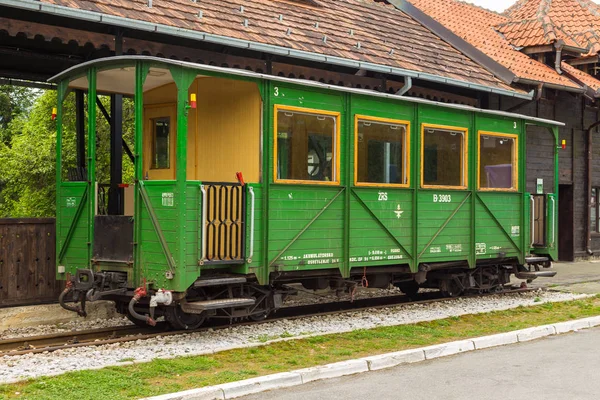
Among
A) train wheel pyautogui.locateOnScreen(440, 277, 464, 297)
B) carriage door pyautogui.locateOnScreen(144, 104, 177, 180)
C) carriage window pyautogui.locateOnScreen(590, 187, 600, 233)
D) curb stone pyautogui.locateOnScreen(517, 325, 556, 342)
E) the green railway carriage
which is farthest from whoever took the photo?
carriage window pyautogui.locateOnScreen(590, 187, 600, 233)

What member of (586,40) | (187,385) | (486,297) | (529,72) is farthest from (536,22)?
(187,385)

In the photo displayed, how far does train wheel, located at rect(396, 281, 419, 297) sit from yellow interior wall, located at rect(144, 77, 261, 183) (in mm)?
4945

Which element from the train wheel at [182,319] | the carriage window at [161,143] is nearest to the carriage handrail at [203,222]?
the train wheel at [182,319]

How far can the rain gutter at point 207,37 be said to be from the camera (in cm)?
929

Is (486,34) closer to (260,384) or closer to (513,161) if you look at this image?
(513,161)

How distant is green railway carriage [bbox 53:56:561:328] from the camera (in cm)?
857

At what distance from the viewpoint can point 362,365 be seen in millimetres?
7309

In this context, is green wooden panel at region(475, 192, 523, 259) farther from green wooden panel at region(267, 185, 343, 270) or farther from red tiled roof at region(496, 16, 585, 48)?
red tiled roof at region(496, 16, 585, 48)

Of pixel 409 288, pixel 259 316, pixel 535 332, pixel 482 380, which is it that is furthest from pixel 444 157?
pixel 482 380

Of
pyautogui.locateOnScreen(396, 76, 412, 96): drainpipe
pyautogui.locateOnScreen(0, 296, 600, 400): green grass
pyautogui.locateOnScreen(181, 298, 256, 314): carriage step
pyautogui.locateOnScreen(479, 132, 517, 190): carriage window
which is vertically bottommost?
pyautogui.locateOnScreen(0, 296, 600, 400): green grass

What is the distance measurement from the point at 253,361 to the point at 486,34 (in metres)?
16.1

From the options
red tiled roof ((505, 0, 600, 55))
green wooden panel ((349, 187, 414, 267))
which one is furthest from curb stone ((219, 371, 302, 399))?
red tiled roof ((505, 0, 600, 55))

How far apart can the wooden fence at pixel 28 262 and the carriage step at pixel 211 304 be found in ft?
9.99

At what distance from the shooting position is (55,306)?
34.5 feet
